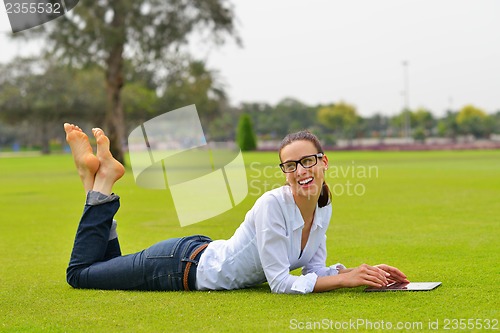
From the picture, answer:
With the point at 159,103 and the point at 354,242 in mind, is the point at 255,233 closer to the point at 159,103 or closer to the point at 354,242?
the point at 354,242

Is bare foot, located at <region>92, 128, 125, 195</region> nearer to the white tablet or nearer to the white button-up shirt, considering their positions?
the white button-up shirt

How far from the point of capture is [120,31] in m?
31.2

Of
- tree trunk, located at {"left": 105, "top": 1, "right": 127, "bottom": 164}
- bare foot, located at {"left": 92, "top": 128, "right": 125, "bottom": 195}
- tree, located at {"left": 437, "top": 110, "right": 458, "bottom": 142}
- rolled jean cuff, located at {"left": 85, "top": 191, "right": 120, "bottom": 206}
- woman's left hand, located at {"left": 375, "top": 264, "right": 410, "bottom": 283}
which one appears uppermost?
tree trunk, located at {"left": 105, "top": 1, "right": 127, "bottom": 164}

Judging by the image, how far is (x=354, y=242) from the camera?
758 centimetres

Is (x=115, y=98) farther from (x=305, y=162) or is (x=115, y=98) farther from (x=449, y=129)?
(x=449, y=129)

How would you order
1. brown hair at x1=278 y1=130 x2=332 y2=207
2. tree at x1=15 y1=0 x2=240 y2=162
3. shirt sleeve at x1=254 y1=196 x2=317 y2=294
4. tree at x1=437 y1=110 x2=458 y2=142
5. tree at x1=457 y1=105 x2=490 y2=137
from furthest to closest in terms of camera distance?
tree at x1=437 y1=110 x2=458 y2=142, tree at x1=457 y1=105 x2=490 y2=137, tree at x1=15 y1=0 x2=240 y2=162, brown hair at x1=278 y1=130 x2=332 y2=207, shirt sleeve at x1=254 y1=196 x2=317 y2=294

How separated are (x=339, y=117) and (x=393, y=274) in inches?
3401

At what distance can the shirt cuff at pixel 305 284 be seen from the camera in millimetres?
4367

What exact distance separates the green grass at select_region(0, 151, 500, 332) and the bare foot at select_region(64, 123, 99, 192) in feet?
2.34

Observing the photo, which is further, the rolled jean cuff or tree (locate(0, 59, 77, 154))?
tree (locate(0, 59, 77, 154))

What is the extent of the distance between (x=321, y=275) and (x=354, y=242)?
3.03 m

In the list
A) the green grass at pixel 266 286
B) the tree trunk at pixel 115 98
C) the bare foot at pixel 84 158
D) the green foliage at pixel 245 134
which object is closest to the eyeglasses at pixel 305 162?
the green grass at pixel 266 286

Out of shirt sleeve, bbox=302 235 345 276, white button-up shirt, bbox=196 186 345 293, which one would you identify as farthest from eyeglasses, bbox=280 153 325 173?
shirt sleeve, bbox=302 235 345 276

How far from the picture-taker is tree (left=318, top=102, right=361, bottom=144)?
296ft
